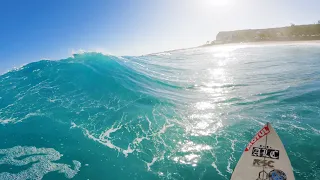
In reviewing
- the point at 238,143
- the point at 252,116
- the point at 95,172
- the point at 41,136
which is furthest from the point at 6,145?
the point at 252,116

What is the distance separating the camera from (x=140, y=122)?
36.3 feet

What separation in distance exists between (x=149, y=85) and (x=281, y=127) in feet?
33.9

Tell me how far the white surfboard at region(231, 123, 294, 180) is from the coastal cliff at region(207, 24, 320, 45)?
63.2 metres

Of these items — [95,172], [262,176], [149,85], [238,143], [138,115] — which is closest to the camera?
[262,176]

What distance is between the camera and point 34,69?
17938 millimetres

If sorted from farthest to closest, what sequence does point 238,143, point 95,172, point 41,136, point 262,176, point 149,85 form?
point 149,85, point 41,136, point 238,143, point 95,172, point 262,176

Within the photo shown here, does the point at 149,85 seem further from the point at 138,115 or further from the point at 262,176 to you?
the point at 262,176

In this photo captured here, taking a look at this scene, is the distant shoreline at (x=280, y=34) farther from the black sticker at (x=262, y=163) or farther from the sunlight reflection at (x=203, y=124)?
the black sticker at (x=262, y=163)

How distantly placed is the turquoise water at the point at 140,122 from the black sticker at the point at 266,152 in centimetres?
172

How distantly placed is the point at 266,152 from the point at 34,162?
8.11 meters

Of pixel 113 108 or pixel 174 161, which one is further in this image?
pixel 113 108

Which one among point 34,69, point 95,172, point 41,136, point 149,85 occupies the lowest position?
point 95,172

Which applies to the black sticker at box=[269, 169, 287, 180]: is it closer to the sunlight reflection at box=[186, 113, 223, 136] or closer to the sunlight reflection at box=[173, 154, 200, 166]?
the sunlight reflection at box=[173, 154, 200, 166]

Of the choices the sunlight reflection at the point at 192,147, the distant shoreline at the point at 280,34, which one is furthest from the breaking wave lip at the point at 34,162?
the distant shoreline at the point at 280,34
